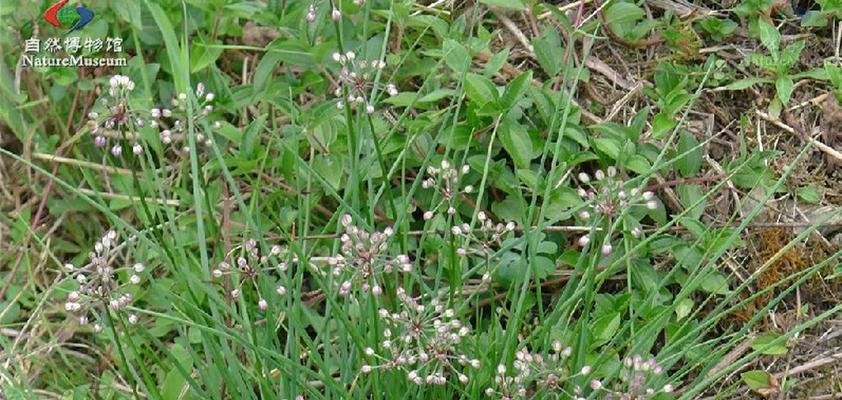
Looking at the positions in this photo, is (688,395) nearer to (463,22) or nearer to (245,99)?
(463,22)

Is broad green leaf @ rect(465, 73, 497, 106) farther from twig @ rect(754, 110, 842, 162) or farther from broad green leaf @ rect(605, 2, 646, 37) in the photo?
twig @ rect(754, 110, 842, 162)

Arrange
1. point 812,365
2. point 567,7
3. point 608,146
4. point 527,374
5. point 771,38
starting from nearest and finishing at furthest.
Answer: point 527,374 < point 812,365 < point 608,146 < point 771,38 < point 567,7

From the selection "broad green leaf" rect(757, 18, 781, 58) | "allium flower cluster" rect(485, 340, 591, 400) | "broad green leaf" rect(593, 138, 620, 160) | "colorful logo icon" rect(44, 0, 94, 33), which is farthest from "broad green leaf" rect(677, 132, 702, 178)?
"colorful logo icon" rect(44, 0, 94, 33)

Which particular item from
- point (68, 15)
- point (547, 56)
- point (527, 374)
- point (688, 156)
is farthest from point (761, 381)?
point (68, 15)

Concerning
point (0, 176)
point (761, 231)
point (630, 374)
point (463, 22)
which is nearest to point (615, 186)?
point (630, 374)

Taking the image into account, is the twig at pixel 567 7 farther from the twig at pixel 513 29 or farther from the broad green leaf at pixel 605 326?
the broad green leaf at pixel 605 326

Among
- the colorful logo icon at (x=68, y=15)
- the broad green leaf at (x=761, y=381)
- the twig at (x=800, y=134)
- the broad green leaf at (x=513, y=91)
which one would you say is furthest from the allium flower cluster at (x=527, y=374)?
A: the colorful logo icon at (x=68, y=15)

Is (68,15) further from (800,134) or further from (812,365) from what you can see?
(812,365)

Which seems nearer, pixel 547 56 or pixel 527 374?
pixel 527 374
